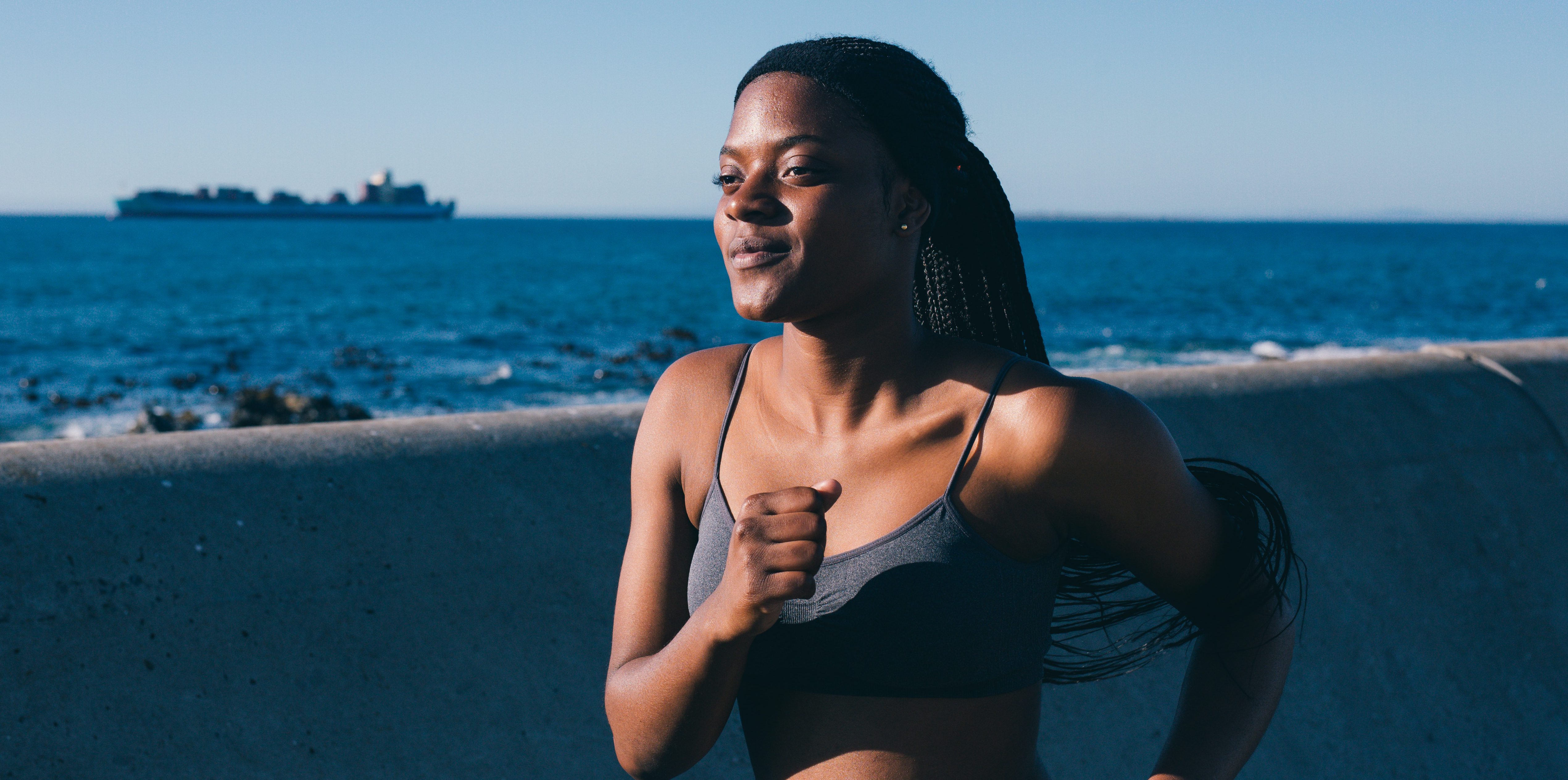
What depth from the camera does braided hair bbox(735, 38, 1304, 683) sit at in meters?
1.50

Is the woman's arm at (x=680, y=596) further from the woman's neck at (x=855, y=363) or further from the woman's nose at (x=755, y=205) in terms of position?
the woman's nose at (x=755, y=205)

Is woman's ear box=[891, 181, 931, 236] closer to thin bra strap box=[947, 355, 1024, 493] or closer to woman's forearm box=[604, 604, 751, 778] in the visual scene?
thin bra strap box=[947, 355, 1024, 493]

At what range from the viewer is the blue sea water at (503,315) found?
80.0 ft

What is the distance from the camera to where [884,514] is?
4.92ft

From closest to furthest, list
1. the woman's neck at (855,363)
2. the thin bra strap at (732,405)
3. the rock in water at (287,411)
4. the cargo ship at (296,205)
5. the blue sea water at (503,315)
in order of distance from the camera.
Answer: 1. the woman's neck at (855,363)
2. the thin bra strap at (732,405)
3. the rock in water at (287,411)
4. the blue sea water at (503,315)
5. the cargo ship at (296,205)

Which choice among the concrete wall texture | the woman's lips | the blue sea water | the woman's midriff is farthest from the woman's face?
the blue sea water

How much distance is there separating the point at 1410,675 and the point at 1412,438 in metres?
0.75

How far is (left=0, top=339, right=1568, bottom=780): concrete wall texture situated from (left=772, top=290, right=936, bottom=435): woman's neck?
0.99 metres

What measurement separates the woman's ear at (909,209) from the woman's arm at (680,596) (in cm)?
40

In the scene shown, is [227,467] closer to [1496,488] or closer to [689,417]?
[689,417]

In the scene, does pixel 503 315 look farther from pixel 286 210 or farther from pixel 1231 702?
pixel 286 210

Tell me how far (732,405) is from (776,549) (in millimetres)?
429

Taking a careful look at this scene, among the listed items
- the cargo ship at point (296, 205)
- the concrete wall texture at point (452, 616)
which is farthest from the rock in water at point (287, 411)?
the cargo ship at point (296, 205)

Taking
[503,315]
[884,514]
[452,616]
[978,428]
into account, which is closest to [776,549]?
[884,514]
